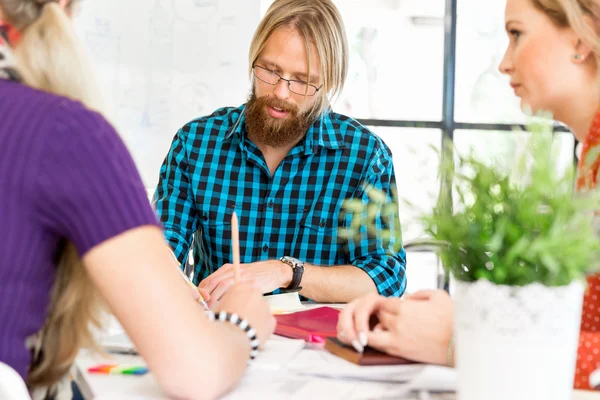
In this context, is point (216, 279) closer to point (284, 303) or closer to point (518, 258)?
point (284, 303)

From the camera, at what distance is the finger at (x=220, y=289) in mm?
1673

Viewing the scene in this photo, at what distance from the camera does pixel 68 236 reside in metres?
0.88

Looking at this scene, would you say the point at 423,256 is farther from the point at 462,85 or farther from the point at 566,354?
the point at 566,354

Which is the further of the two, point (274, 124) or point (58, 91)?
point (274, 124)

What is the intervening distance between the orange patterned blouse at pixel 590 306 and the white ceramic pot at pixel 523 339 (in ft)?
0.68

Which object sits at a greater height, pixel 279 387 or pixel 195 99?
pixel 195 99

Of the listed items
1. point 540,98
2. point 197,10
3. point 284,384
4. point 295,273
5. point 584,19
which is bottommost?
point 295,273

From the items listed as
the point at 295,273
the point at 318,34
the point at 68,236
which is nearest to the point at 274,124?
the point at 318,34

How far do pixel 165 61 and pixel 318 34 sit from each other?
1.57 metres

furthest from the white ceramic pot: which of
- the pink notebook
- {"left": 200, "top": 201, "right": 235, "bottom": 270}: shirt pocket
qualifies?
{"left": 200, "top": 201, "right": 235, "bottom": 270}: shirt pocket

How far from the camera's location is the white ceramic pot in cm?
79

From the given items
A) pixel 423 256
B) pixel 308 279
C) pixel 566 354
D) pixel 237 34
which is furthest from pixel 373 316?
pixel 423 256

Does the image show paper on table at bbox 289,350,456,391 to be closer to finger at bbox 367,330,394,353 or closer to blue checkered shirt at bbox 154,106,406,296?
finger at bbox 367,330,394,353

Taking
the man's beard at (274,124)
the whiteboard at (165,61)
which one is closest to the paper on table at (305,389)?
the man's beard at (274,124)
